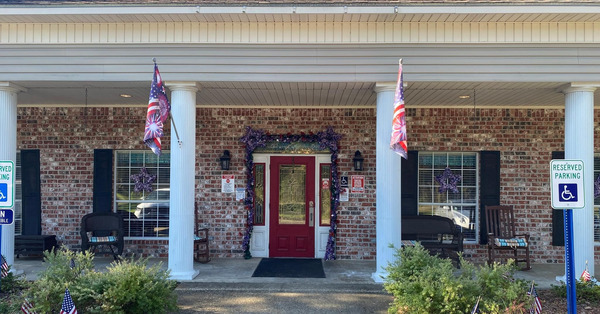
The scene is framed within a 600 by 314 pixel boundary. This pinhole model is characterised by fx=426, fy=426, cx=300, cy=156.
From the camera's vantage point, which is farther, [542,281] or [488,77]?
[542,281]

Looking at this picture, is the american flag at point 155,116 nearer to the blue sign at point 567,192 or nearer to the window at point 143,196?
the window at point 143,196

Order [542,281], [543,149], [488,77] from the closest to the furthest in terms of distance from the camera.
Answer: [488,77]
[542,281]
[543,149]

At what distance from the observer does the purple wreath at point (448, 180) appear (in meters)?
8.98

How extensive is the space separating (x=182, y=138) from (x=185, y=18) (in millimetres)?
1888

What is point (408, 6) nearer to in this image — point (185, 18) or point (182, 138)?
point (185, 18)

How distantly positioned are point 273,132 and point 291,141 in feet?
1.43

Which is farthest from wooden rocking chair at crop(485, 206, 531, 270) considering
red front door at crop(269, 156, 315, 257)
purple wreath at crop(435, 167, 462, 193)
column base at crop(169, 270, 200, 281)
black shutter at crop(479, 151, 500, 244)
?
column base at crop(169, 270, 200, 281)

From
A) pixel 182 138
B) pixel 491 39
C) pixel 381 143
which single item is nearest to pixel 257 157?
pixel 182 138

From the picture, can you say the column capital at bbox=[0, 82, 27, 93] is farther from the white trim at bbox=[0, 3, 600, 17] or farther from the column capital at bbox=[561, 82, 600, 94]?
the column capital at bbox=[561, 82, 600, 94]

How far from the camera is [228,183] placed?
9.19 m

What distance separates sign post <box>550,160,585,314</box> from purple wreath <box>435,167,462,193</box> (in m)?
4.40

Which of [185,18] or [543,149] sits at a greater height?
[185,18]

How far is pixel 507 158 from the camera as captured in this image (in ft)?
29.7

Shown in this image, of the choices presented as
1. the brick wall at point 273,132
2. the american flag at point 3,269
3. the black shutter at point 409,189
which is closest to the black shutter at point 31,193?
the brick wall at point 273,132
